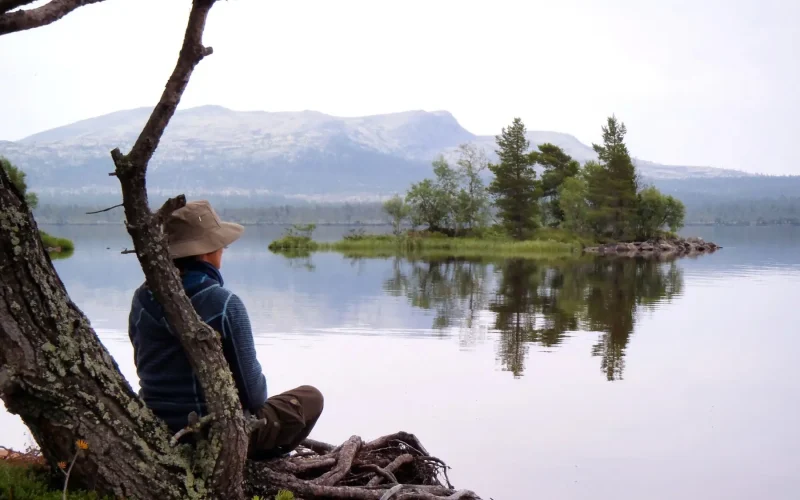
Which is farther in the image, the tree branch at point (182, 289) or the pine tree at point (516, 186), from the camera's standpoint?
the pine tree at point (516, 186)

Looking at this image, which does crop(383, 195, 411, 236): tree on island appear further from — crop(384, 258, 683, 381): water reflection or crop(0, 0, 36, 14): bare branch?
crop(0, 0, 36, 14): bare branch

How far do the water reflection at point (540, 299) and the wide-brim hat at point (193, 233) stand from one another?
5.99 meters

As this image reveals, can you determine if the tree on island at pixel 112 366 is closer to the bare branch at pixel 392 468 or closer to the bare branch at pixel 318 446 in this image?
the bare branch at pixel 392 468

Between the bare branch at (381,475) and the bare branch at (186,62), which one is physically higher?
the bare branch at (186,62)

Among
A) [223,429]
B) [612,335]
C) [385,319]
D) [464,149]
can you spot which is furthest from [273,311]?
[464,149]

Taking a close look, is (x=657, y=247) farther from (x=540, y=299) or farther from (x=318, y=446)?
(x=318, y=446)

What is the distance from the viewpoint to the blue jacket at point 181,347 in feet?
10.7

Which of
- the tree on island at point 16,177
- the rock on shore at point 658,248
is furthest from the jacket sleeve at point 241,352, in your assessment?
the rock on shore at point 658,248

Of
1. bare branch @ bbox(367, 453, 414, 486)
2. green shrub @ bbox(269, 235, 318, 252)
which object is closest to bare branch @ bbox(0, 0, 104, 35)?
bare branch @ bbox(367, 453, 414, 486)

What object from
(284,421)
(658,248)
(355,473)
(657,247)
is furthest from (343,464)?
(657,247)

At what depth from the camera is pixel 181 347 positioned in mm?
3246

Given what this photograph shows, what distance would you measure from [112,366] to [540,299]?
46.8ft

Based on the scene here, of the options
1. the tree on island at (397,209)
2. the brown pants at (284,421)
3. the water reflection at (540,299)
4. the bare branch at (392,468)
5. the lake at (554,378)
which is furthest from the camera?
the tree on island at (397,209)

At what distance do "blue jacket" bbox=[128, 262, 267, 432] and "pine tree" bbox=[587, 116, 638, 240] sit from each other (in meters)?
46.9
